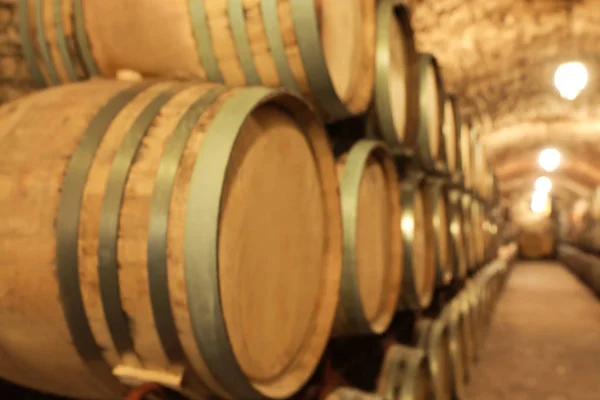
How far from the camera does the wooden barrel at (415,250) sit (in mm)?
1889

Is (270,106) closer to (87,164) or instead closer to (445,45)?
(87,164)

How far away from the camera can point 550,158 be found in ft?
29.0

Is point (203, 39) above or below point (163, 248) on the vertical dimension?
above

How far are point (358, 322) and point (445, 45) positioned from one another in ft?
11.6

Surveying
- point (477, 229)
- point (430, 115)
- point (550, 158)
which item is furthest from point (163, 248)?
point (550, 158)

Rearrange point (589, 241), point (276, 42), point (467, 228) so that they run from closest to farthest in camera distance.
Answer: point (276, 42), point (467, 228), point (589, 241)

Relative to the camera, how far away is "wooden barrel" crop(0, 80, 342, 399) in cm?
79

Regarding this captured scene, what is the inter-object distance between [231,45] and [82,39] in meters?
0.47

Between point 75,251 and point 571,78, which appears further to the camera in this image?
point 571,78

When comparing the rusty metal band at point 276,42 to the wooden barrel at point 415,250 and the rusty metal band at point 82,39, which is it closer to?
the rusty metal band at point 82,39

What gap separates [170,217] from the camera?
2.62ft

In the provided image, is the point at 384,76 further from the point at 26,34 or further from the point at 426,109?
the point at 26,34

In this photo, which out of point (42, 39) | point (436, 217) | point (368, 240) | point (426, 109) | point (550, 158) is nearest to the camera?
point (42, 39)

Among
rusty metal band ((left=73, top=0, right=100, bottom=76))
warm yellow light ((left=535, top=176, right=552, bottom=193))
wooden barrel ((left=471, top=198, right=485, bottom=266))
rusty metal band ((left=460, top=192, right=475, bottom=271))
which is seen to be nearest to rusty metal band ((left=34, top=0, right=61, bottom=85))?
rusty metal band ((left=73, top=0, right=100, bottom=76))
